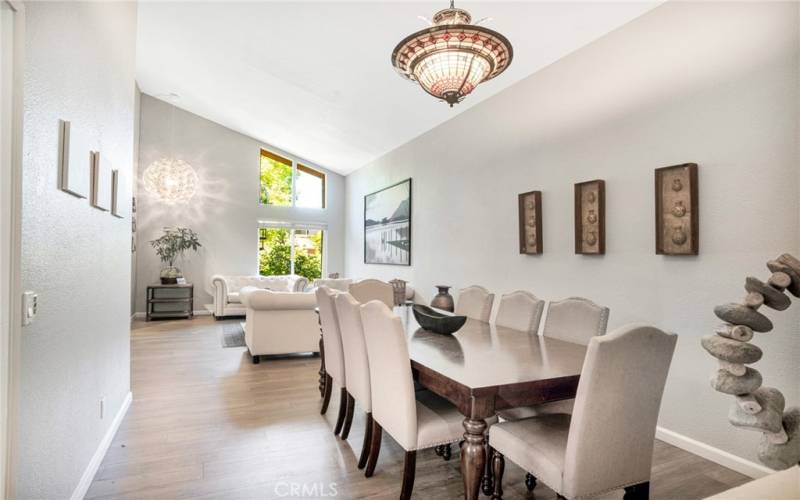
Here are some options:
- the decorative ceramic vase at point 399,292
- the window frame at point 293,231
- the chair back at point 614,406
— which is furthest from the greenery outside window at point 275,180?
the chair back at point 614,406

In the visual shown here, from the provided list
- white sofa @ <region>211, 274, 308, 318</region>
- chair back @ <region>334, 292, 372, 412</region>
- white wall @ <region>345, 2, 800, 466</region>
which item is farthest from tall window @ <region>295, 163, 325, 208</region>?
chair back @ <region>334, 292, 372, 412</region>

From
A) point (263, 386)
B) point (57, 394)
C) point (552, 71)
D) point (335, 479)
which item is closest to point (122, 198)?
point (57, 394)

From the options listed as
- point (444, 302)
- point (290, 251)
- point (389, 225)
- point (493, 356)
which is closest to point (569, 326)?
point (493, 356)

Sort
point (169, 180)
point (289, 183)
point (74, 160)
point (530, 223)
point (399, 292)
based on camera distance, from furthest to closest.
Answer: point (289, 183)
point (169, 180)
point (399, 292)
point (530, 223)
point (74, 160)

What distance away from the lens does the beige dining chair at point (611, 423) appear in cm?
149

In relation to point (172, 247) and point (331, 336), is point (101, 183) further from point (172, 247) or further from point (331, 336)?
point (172, 247)

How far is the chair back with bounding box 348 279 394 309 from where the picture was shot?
3854 mm

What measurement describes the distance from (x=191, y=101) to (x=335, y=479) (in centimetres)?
712

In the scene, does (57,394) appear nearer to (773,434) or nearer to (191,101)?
(773,434)

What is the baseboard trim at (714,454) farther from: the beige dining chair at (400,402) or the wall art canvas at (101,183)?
the wall art canvas at (101,183)

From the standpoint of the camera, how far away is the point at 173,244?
7680 mm

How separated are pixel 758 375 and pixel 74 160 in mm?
2853

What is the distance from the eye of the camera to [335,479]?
229 cm

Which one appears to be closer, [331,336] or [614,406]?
[614,406]
